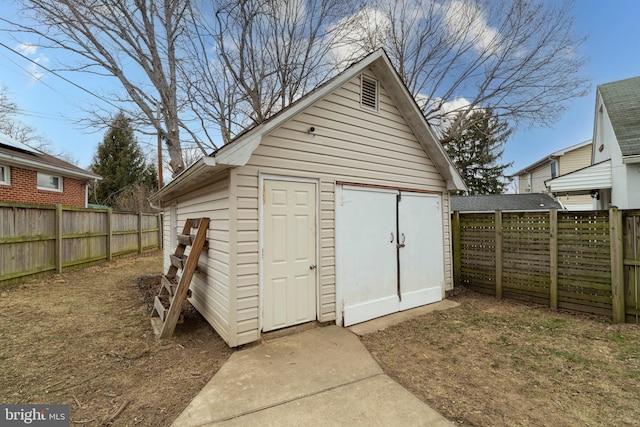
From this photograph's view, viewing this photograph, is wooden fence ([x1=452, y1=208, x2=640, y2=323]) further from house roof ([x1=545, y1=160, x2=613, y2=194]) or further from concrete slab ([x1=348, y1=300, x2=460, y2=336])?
house roof ([x1=545, y1=160, x2=613, y2=194])

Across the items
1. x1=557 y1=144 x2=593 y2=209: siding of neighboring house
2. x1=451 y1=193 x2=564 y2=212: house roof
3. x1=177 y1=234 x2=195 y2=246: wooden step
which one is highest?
x1=557 y1=144 x2=593 y2=209: siding of neighboring house

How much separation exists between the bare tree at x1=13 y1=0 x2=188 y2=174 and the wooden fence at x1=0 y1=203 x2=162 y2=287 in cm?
345

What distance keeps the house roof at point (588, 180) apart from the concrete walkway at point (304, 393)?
840 cm

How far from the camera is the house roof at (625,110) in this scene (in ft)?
23.9

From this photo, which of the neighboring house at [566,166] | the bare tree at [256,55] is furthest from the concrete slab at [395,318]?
the neighboring house at [566,166]

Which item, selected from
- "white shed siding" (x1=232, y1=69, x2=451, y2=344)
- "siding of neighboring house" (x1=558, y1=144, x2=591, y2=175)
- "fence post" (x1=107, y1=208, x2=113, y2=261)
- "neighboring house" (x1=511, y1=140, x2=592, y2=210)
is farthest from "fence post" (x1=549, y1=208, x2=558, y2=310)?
"siding of neighboring house" (x1=558, y1=144, x2=591, y2=175)

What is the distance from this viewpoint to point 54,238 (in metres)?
8.32

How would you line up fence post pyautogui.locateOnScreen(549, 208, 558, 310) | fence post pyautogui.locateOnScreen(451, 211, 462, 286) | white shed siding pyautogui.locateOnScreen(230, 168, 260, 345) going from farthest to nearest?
fence post pyautogui.locateOnScreen(451, 211, 462, 286) < fence post pyautogui.locateOnScreen(549, 208, 558, 310) < white shed siding pyautogui.locateOnScreen(230, 168, 260, 345)

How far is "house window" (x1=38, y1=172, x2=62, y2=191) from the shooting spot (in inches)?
435

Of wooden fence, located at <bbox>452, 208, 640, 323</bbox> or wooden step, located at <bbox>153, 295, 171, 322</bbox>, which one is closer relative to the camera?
wooden step, located at <bbox>153, 295, 171, 322</bbox>

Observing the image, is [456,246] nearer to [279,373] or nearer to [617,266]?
[617,266]

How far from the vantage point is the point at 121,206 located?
2170 cm

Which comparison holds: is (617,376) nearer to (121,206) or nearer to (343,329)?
(343,329)

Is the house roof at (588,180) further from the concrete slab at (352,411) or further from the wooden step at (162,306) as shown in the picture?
the wooden step at (162,306)
